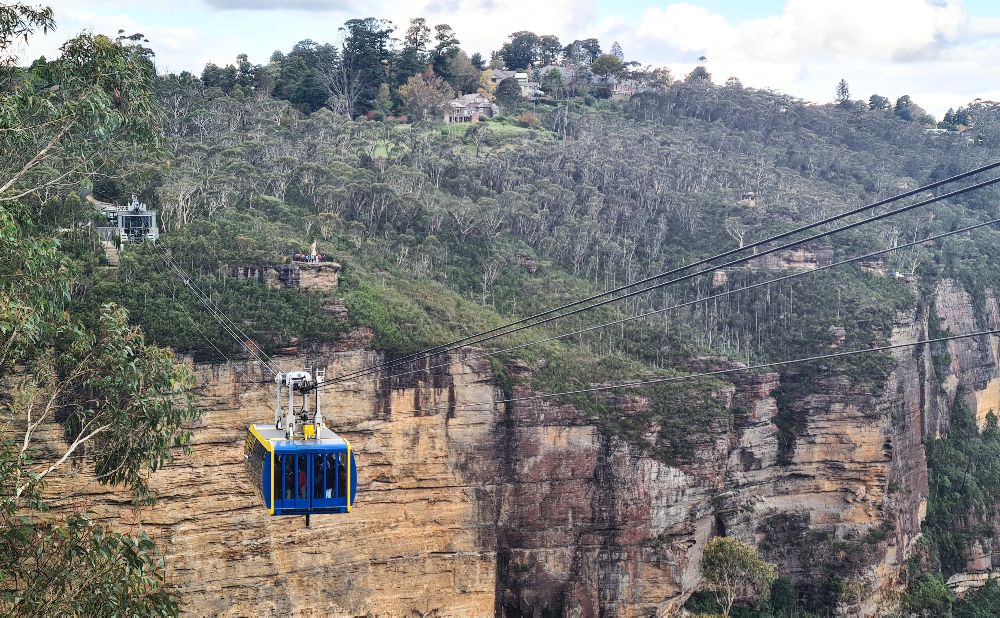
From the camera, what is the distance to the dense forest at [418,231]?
1658 cm

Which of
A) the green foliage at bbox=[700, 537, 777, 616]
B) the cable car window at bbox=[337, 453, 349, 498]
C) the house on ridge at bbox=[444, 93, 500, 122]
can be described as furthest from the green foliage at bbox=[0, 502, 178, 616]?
the house on ridge at bbox=[444, 93, 500, 122]

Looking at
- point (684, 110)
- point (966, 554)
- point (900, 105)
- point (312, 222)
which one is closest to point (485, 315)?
point (312, 222)

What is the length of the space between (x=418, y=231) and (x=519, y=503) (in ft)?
37.5

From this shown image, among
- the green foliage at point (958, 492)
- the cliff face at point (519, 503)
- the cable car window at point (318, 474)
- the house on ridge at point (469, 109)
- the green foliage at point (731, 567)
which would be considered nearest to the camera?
the cable car window at point (318, 474)

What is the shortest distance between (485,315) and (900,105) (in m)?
57.4

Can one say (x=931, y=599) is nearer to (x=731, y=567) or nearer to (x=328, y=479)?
(x=731, y=567)

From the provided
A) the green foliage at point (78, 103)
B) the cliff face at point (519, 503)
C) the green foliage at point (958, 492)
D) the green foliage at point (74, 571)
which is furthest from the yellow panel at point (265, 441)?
the green foliage at point (958, 492)

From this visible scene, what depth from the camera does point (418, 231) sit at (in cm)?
4250

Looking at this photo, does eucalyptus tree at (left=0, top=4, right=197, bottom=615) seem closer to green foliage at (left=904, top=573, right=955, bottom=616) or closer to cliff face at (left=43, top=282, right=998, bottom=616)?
cliff face at (left=43, top=282, right=998, bottom=616)

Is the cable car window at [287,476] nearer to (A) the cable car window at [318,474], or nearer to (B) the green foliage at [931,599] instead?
(A) the cable car window at [318,474]

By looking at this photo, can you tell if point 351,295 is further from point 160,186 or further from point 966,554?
point 966,554

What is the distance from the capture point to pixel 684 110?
7125 cm

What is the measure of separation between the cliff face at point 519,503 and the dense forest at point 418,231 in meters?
1.17

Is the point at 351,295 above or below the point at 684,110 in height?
below
